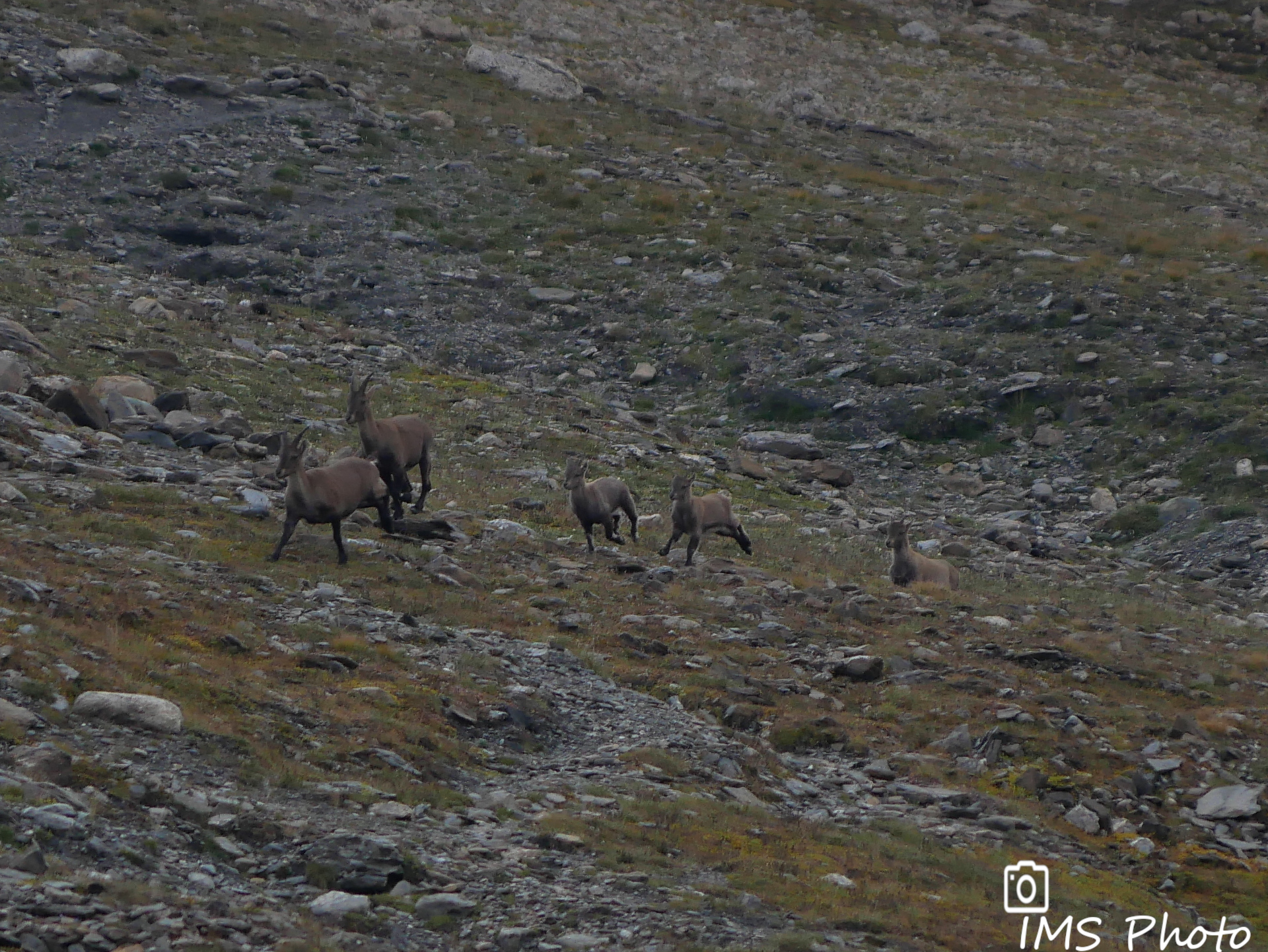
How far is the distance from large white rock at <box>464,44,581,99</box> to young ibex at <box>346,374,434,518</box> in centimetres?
3246

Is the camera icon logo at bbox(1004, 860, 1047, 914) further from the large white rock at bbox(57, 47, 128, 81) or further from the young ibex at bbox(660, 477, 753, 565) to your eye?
the large white rock at bbox(57, 47, 128, 81)

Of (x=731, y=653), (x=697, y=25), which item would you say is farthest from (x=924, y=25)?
(x=731, y=653)

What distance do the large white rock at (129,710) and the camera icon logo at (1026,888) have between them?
19.5ft

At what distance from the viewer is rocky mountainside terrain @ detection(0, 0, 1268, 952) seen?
9.25 metres

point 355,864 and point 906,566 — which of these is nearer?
point 355,864

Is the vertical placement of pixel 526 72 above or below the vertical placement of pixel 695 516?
above

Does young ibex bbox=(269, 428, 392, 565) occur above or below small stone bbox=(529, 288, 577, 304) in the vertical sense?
above

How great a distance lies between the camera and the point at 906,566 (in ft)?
66.5

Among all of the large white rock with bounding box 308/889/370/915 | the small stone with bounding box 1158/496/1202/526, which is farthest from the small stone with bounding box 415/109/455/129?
the large white rock with bounding box 308/889/370/915

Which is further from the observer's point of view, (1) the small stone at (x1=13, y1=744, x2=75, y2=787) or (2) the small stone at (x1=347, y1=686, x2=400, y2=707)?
(2) the small stone at (x1=347, y1=686, x2=400, y2=707)

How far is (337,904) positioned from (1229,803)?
908cm

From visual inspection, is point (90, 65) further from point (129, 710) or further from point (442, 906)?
point (442, 906)

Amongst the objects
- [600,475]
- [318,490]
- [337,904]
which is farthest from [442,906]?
[600,475]

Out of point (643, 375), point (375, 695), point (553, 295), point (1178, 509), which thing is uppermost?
point (375, 695)
